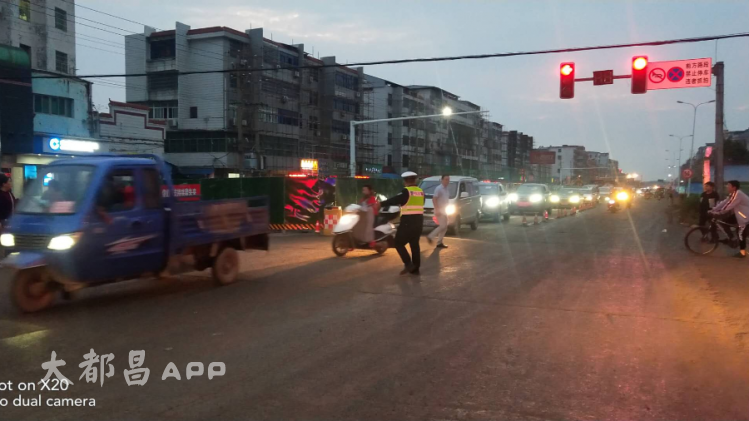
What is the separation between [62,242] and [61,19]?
122ft

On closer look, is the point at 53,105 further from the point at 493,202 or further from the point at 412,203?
the point at 412,203

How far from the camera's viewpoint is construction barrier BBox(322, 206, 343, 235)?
1860 cm

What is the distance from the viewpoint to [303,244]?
16.3m

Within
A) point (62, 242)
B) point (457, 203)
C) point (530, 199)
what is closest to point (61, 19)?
point (457, 203)

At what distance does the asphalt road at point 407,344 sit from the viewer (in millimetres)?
4543

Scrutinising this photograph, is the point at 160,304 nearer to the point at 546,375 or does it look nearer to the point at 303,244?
the point at 546,375

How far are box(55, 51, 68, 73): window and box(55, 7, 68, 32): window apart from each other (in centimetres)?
172

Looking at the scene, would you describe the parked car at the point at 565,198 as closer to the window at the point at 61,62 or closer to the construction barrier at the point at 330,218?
the construction barrier at the point at 330,218

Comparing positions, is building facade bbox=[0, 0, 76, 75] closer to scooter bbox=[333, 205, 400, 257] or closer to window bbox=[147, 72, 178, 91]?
window bbox=[147, 72, 178, 91]

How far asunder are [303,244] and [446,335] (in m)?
10.2

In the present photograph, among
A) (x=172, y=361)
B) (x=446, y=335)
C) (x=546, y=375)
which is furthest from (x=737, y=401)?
(x=172, y=361)

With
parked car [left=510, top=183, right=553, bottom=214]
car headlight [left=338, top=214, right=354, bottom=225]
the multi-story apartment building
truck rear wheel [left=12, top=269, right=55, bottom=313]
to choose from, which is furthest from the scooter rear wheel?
the multi-story apartment building

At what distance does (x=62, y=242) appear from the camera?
713 centimetres

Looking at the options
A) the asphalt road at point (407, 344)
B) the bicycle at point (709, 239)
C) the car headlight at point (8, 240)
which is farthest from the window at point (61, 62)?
the bicycle at point (709, 239)
